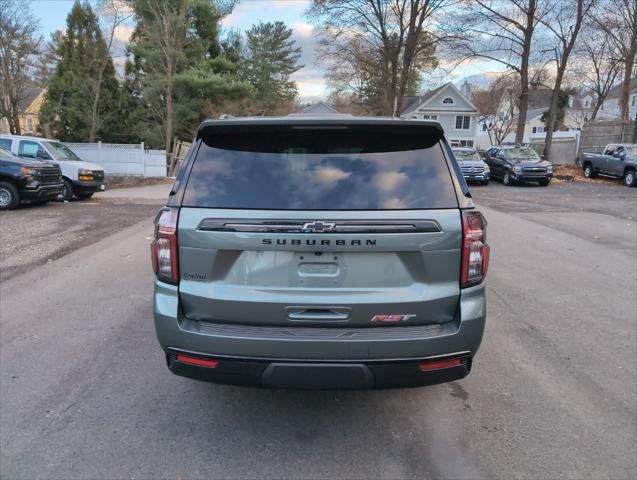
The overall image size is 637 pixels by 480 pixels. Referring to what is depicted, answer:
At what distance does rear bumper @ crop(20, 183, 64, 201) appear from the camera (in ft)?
39.6

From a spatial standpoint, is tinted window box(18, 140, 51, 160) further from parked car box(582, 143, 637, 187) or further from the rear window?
parked car box(582, 143, 637, 187)

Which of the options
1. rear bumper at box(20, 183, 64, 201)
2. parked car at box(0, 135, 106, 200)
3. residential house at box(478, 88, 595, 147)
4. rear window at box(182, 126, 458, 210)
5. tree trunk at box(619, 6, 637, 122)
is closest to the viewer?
rear window at box(182, 126, 458, 210)

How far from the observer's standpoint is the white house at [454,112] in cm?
5297

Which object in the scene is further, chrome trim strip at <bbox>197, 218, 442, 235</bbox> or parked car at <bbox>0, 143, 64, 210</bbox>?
parked car at <bbox>0, 143, 64, 210</bbox>

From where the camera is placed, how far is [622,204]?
49.0ft

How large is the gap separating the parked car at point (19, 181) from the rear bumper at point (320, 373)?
1167 cm

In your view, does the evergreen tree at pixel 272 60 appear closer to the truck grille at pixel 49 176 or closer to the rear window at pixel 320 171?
the truck grille at pixel 49 176

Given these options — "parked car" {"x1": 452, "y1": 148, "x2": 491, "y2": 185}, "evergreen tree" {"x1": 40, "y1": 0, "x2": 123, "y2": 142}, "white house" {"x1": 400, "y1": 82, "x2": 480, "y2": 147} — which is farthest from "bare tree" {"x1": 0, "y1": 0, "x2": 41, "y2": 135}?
"white house" {"x1": 400, "y1": 82, "x2": 480, "y2": 147}

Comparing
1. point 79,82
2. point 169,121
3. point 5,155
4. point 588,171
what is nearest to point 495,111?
point 588,171

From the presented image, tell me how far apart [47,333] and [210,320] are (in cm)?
279

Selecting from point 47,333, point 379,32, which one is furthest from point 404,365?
point 379,32

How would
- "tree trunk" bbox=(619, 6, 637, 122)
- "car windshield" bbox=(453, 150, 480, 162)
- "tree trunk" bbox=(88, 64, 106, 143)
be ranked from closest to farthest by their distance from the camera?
"car windshield" bbox=(453, 150, 480, 162) < "tree trunk" bbox=(88, 64, 106, 143) < "tree trunk" bbox=(619, 6, 637, 122)

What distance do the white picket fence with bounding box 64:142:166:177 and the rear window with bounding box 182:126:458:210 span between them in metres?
21.7

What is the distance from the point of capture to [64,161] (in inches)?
583
